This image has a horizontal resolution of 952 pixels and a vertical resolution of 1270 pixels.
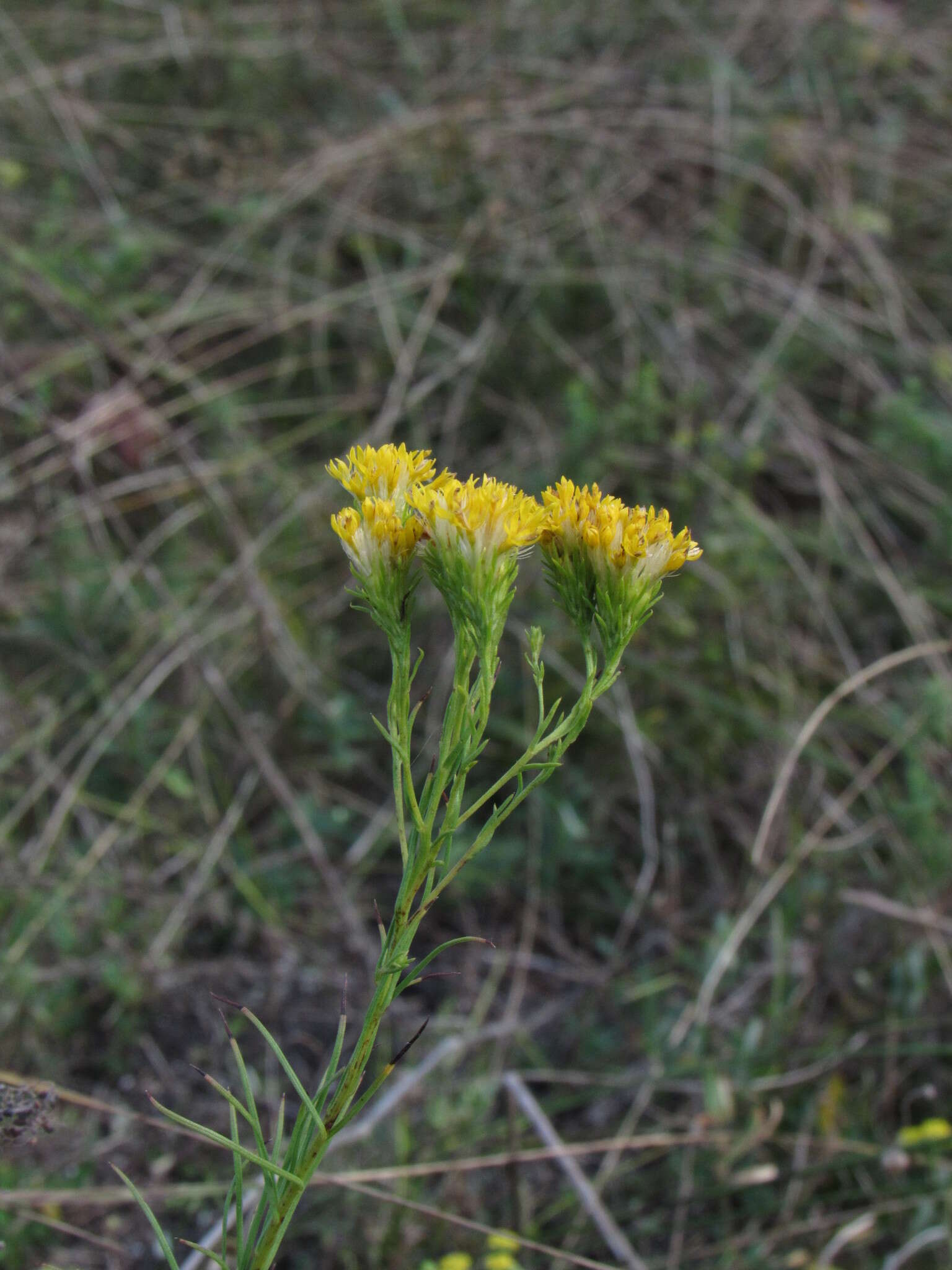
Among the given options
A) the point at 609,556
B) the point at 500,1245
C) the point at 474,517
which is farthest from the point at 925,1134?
the point at 474,517

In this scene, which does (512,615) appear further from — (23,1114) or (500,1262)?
(23,1114)

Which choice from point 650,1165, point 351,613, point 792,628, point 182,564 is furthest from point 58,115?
point 650,1165

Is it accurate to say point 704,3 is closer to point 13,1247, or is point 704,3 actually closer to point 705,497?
point 705,497

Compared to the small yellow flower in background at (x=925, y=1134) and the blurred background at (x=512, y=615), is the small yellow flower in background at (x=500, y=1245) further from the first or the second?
the small yellow flower in background at (x=925, y=1134)

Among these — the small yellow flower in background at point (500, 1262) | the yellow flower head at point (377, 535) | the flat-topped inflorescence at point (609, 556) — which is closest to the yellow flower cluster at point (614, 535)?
the flat-topped inflorescence at point (609, 556)

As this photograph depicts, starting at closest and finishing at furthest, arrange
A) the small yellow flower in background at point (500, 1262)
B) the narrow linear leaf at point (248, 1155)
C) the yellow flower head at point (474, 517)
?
the narrow linear leaf at point (248, 1155)
the yellow flower head at point (474, 517)
the small yellow flower in background at point (500, 1262)
